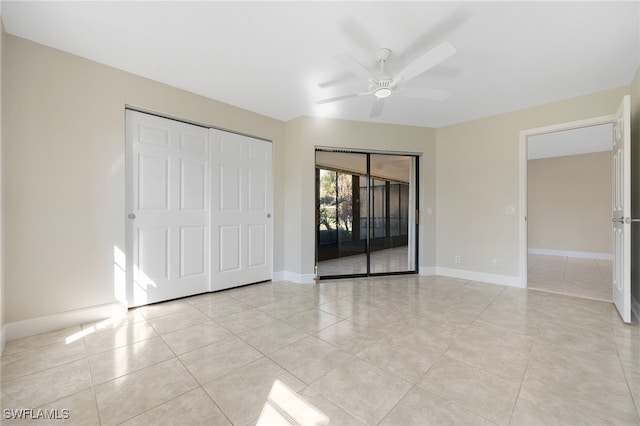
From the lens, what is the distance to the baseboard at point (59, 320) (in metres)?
2.18

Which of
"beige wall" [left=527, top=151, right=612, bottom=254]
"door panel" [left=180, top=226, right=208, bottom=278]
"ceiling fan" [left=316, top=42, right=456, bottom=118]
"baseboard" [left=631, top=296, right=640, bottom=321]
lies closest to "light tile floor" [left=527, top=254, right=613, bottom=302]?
"baseboard" [left=631, top=296, right=640, bottom=321]

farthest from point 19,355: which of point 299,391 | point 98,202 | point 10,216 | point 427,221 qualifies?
point 427,221

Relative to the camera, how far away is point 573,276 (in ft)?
14.4

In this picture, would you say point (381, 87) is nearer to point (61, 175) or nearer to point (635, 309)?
point (61, 175)

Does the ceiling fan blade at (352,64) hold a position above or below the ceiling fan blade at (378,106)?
below

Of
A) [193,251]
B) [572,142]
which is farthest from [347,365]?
[572,142]

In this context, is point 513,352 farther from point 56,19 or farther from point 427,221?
point 56,19

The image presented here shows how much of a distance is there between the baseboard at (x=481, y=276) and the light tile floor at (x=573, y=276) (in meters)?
0.24

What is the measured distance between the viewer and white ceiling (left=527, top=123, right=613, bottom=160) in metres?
4.71

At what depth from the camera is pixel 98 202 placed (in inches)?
102

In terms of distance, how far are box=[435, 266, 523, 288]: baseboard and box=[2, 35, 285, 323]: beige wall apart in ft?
15.2

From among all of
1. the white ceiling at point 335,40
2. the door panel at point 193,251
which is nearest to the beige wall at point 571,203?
the white ceiling at point 335,40

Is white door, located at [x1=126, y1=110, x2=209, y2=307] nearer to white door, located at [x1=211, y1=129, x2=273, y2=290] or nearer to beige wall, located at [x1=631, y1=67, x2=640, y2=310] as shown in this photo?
white door, located at [x1=211, y1=129, x2=273, y2=290]

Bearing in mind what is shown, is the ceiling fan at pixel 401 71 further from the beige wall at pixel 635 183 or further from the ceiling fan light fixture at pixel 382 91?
the beige wall at pixel 635 183
